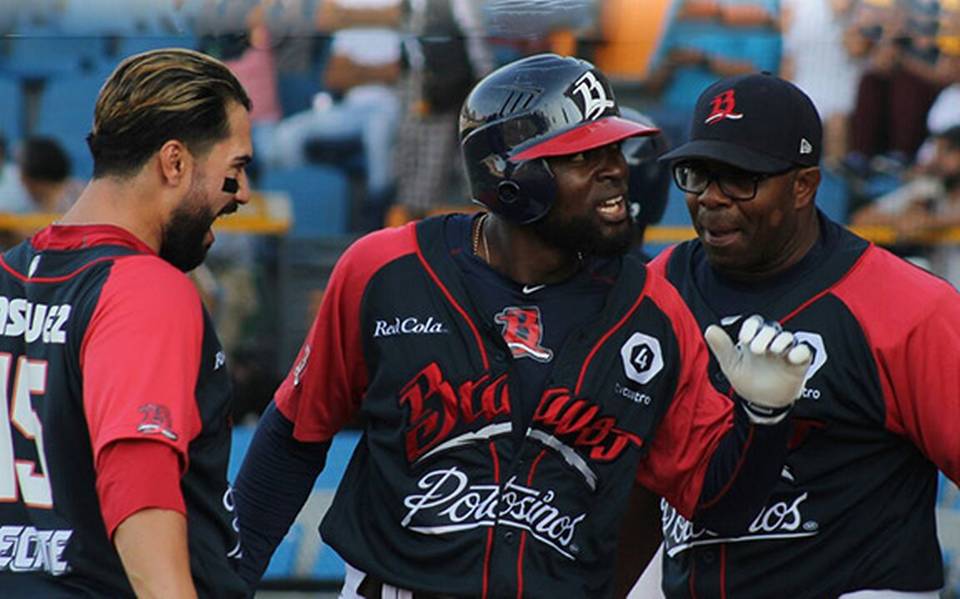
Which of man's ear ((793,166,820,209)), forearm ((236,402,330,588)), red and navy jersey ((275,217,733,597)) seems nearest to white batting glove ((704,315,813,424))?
red and navy jersey ((275,217,733,597))

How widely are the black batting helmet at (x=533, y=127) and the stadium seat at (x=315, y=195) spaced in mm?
3999

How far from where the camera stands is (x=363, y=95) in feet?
25.7

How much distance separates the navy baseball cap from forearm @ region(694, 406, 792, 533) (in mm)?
702

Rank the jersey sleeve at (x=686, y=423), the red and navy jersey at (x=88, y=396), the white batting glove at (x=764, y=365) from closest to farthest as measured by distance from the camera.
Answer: the red and navy jersey at (x=88, y=396), the white batting glove at (x=764, y=365), the jersey sleeve at (x=686, y=423)

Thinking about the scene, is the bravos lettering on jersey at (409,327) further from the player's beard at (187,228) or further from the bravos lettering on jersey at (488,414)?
the player's beard at (187,228)

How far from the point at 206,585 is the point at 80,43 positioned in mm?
4856

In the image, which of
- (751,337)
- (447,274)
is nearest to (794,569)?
(751,337)

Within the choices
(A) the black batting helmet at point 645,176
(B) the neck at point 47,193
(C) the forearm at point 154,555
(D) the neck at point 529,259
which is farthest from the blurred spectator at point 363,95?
(C) the forearm at point 154,555

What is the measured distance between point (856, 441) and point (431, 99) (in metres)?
4.09

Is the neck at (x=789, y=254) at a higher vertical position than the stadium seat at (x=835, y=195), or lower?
higher

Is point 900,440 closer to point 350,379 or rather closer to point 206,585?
point 350,379

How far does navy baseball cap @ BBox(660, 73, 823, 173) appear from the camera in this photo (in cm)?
416

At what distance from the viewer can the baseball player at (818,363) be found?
4078 millimetres

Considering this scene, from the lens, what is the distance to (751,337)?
11.7ft
